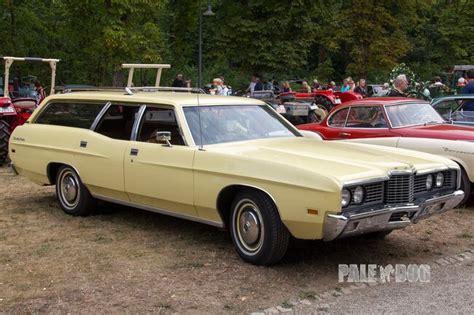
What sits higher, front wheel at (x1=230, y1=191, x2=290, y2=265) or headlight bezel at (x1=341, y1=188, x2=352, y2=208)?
headlight bezel at (x1=341, y1=188, x2=352, y2=208)

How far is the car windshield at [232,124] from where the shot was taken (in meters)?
6.04

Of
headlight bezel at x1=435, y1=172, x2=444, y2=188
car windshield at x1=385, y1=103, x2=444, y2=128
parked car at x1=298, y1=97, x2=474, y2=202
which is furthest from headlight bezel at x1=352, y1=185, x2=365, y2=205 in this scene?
car windshield at x1=385, y1=103, x2=444, y2=128

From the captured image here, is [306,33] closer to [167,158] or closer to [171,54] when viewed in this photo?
[171,54]

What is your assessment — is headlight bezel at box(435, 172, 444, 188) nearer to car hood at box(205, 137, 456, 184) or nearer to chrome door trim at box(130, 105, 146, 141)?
car hood at box(205, 137, 456, 184)

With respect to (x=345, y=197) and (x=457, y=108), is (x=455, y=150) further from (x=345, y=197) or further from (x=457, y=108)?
(x=345, y=197)

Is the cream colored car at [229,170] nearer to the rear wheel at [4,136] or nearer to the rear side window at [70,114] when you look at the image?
the rear side window at [70,114]

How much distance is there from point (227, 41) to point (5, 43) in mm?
11077

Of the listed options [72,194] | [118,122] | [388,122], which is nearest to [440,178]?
[388,122]

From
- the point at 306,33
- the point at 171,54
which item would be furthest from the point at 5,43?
the point at 306,33

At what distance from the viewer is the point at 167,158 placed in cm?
600

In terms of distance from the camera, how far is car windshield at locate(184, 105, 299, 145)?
604 cm

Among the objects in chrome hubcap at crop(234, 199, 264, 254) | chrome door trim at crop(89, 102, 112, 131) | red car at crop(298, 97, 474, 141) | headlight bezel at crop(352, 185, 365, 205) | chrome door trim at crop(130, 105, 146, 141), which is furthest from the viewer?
red car at crop(298, 97, 474, 141)

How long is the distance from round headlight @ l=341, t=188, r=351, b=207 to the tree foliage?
17931 mm

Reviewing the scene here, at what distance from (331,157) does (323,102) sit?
14.9 meters
